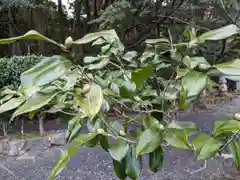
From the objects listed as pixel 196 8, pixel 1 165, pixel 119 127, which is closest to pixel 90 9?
pixel 196 8

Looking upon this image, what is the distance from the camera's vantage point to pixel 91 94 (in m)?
0.51

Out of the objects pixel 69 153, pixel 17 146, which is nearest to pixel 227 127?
pixel 69 153

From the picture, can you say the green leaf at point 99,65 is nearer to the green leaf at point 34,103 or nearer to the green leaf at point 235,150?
the green leaf at point 34,103

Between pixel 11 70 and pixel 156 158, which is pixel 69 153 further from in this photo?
pixel 11 70

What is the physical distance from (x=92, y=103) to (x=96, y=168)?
2.74 metres

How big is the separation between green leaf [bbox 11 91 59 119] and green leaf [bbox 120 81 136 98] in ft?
0.45

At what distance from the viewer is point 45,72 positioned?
19.6 inches

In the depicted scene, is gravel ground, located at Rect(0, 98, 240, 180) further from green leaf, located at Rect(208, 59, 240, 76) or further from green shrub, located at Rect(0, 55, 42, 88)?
green leaf, located at Rect(208, 59, 240, 76)

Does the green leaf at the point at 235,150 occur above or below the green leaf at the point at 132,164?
above

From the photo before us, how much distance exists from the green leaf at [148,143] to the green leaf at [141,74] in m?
0.10

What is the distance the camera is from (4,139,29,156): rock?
365cm

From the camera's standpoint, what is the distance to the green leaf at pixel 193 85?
0.51m

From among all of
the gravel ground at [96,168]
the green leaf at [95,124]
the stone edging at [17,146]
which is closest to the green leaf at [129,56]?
the green leaf at [95,124]

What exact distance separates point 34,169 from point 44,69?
2879 millimetres
